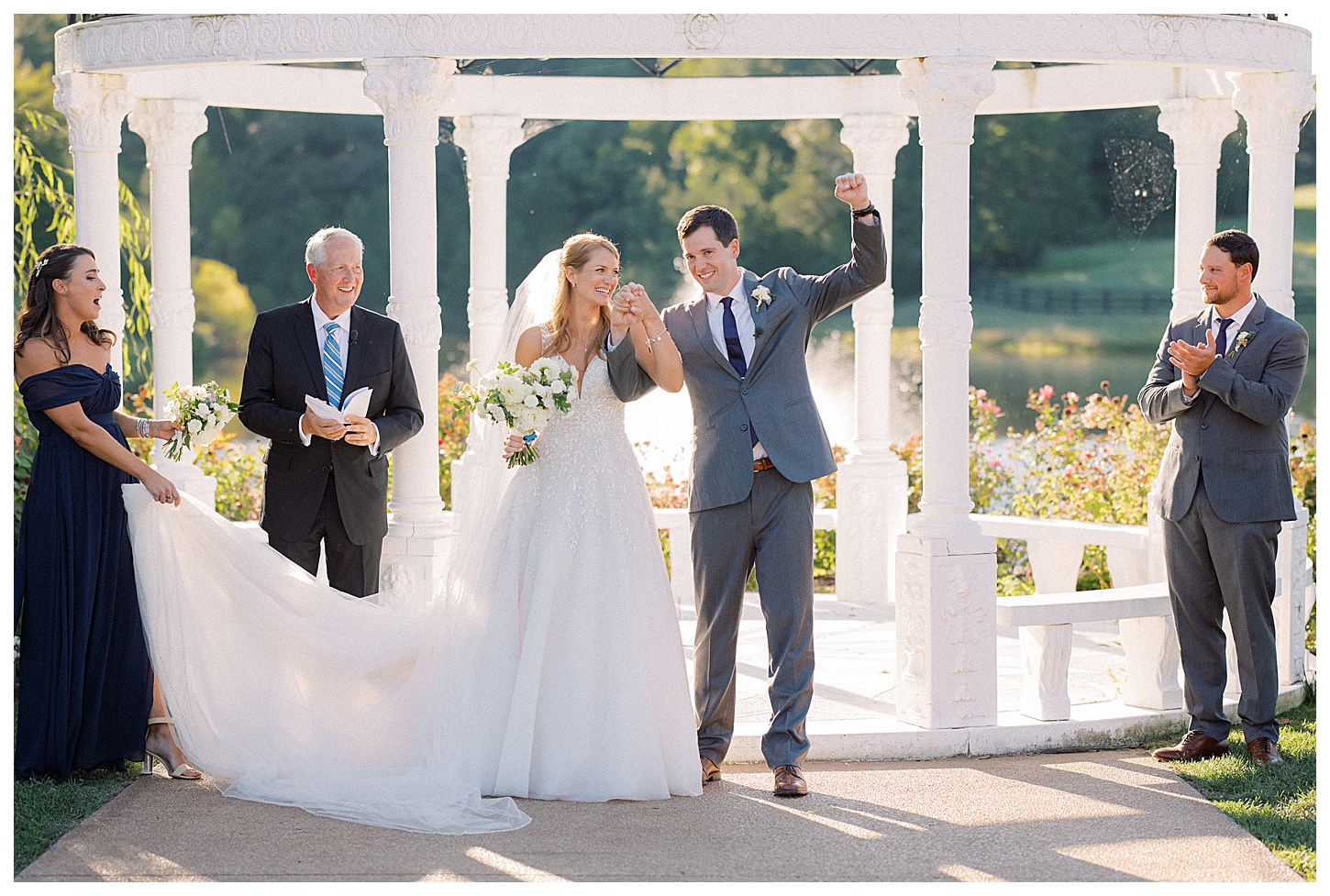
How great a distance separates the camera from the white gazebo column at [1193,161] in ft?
24.1

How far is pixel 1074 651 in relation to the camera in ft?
25.0

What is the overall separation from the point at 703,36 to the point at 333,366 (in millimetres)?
1961

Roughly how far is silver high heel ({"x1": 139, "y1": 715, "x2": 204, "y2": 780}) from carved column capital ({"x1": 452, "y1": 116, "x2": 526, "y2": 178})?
4.19m

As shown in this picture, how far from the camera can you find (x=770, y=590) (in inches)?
206

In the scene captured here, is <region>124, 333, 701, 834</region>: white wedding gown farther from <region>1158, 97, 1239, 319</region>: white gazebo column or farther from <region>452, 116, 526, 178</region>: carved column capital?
<region>452, 116, 526, 178</region>: carved column capital

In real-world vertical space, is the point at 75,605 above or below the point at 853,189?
below

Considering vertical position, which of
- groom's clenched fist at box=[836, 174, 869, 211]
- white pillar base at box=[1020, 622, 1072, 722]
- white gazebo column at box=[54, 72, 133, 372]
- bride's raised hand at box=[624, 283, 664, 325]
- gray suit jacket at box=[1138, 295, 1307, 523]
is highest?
white gazebo column at box=[54, 72, 133, 372]

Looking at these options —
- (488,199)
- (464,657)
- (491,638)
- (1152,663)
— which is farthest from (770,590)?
(488,199)

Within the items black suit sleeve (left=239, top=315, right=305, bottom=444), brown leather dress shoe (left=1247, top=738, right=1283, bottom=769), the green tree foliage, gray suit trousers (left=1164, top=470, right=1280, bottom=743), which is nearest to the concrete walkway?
brown leather dress shoe (left=1247, top=738, right=1283, bottom=769)

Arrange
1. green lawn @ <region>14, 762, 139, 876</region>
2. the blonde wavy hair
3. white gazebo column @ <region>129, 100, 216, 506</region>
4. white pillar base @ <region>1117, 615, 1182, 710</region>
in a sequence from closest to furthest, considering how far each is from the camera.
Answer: green lawn @ <region>14, 762, 139, 876</region>, the blonde wavy hair, white pillar base @ <region>1117, 615, 1182, 710</region>, white gazebo column @ <region>129, 100, 216, 506</region>

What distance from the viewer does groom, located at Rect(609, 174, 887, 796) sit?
5.19 metres

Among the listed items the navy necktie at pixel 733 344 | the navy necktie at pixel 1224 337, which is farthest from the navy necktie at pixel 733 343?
the navy necktie at pixel 1224 337

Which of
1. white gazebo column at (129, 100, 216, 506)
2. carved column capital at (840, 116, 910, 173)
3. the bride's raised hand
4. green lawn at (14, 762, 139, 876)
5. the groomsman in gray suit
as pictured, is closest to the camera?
green lawn at (14, 762, 139, 876)

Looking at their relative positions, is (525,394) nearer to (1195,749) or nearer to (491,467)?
(491,467)
